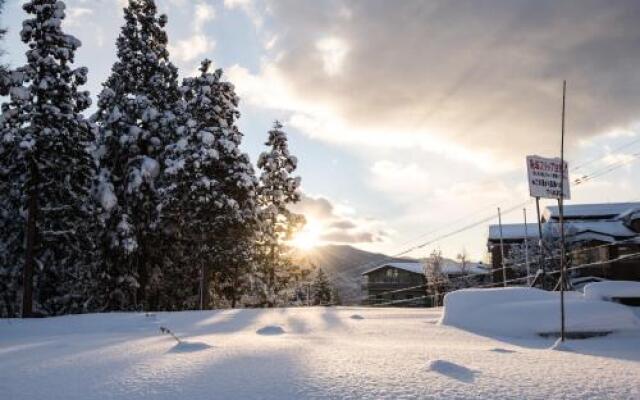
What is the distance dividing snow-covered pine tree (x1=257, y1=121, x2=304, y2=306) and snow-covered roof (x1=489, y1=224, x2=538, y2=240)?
89.9ft

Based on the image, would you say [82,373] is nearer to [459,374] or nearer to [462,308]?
[459,374]

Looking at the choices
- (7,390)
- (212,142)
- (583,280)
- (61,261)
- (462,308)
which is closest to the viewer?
(7,390)

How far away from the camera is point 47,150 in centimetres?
2155

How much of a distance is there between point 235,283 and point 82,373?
25750 mm

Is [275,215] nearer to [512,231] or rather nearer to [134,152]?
[134,152]

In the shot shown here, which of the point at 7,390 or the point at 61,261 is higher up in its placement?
the point at 61,261

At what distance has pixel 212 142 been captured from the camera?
27484mm

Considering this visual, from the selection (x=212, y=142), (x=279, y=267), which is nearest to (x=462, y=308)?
(x=212, y=142)

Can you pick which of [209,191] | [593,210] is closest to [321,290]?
[593,210]

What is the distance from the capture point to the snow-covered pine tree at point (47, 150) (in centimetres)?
2102

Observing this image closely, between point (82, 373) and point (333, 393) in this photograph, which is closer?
point (333, 393)

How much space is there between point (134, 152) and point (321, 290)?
136 feet

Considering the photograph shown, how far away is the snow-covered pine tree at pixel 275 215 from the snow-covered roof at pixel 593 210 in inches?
1104

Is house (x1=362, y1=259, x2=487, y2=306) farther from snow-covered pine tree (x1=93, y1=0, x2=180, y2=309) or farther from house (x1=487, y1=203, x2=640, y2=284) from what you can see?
snow-covered pine tree (x1=93, y1=0, x2=180, y2=309)
